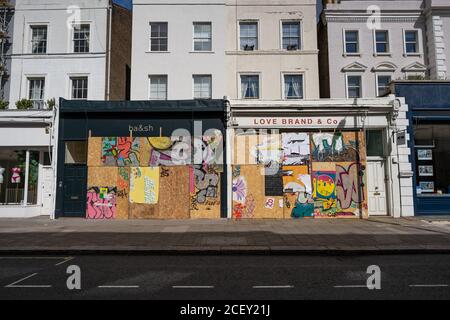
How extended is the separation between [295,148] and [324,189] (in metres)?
2.15

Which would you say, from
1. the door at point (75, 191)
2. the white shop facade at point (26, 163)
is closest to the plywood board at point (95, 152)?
the door at point (75, 191)

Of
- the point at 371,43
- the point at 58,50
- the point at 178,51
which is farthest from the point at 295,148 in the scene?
the point at 58,50

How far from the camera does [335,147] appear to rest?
15.2 meters

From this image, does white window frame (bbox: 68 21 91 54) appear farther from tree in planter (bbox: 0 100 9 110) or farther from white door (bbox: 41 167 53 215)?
white door (bbox: 41 167 53 215)

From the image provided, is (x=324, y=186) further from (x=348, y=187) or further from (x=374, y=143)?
(x=374, y=143)

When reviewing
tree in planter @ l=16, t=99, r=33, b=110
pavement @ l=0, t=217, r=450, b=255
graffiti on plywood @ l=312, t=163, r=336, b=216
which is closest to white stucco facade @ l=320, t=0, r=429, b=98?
graffiti on plywood @ l=312, t=163, r=336, b=216

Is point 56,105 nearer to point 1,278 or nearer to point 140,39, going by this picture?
point 140,39

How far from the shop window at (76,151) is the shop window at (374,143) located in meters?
12.8

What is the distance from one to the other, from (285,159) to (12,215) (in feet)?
40.8

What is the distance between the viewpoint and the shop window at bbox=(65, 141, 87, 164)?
1559 centimetres

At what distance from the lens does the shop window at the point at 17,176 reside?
1587cm

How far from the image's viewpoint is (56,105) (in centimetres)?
1548

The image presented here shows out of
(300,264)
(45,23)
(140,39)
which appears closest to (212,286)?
(300,264)

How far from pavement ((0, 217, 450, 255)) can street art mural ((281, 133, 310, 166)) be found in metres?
2.60
